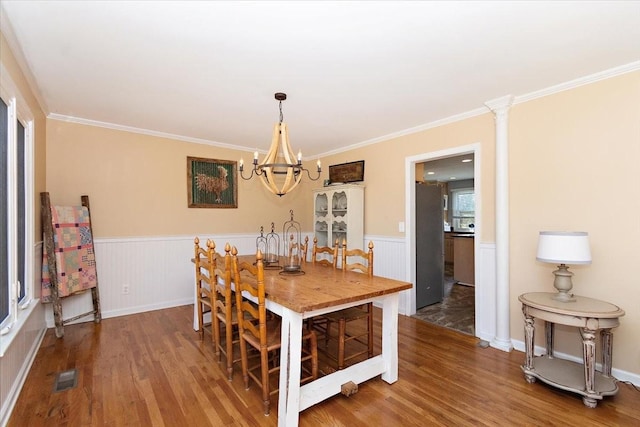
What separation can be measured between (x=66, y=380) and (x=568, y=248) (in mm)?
3812

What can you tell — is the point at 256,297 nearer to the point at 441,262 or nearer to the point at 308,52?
the point at 308,52

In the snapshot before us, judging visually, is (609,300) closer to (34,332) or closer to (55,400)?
(55,400)

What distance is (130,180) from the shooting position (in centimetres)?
395

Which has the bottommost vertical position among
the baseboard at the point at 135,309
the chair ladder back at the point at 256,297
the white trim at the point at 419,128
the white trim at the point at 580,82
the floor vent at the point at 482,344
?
the floor vent at the point at 482,344

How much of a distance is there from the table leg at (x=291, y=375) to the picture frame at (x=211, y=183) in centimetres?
315

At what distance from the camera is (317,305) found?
1.80 m

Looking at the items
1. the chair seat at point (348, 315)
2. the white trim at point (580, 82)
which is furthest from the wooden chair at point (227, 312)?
the white trim at point (580, 82)

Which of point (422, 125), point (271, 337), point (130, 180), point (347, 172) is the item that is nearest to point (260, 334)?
point (271, 337)

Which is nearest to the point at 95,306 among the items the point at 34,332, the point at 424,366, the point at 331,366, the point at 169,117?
the point at 34,332

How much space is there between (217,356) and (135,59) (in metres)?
2.42

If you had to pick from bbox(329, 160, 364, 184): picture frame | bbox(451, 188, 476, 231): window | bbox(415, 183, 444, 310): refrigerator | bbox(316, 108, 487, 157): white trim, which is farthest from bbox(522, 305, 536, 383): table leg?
bbox(451, 188, 476, 231): window

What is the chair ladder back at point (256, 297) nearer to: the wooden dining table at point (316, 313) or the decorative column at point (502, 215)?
the wooden dining table at point (316, 313)

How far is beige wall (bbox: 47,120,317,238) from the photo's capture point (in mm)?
3541

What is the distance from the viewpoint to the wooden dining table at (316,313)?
1.81 m
